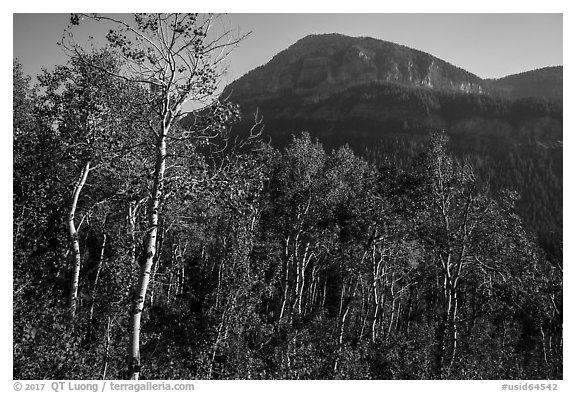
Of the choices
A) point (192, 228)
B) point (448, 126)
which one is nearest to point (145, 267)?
point (192, 228)

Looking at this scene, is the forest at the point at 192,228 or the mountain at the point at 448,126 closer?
the forest at the point at 192,228

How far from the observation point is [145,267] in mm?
8391

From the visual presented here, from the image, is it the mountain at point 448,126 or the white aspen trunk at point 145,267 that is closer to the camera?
the white aspen trunk at point 145,267

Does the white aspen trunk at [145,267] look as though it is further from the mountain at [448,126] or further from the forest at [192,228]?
the mountain at [448,126]

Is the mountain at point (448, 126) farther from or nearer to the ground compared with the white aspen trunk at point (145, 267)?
farther from the ground

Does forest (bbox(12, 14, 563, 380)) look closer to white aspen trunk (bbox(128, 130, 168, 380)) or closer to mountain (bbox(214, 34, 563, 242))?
white aspen trunk (bbox(128, 130, 168, 380))

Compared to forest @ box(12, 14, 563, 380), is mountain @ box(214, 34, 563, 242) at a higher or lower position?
higher

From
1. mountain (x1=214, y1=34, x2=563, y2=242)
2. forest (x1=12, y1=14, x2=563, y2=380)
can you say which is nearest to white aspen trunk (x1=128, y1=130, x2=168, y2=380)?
forest (x1=12, y1=14, x2=563, y2=380)

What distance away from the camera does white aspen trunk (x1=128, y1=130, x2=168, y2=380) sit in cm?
827

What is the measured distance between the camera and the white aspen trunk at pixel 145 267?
827 cm

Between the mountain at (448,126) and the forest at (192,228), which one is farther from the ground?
the mountain at (448,126)

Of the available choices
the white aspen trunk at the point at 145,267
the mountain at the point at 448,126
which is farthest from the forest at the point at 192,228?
the mountain at the point at 448,126

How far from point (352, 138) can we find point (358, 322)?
135524 mm

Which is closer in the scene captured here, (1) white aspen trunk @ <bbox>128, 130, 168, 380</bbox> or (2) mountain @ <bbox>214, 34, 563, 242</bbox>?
(1) white aspen trunk @ <bbox>128, 130, 168, 380</bbox>
